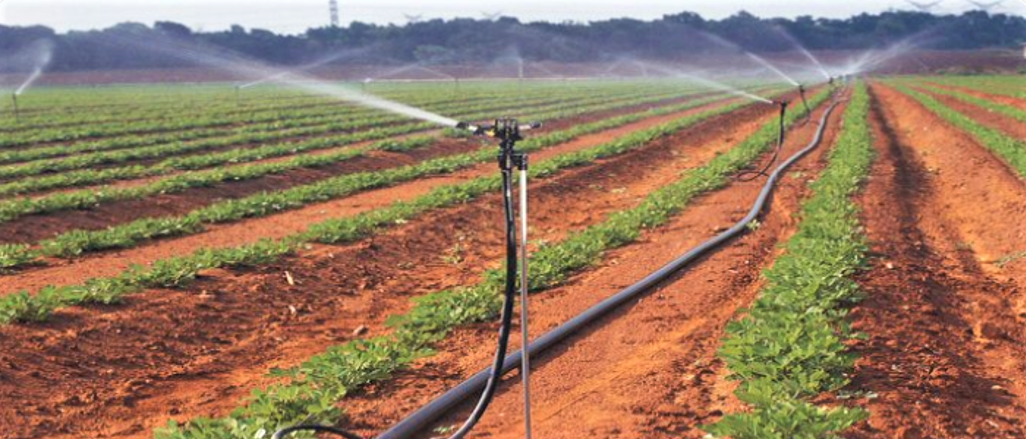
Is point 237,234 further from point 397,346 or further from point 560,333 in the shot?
point 560,333

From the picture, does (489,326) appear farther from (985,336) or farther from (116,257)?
(116,257)

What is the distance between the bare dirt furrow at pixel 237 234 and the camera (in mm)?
9562

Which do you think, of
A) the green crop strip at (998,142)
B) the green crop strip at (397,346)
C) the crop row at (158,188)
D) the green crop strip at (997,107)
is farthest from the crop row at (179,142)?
the green crop strip at (997,107)

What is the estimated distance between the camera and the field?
18.8 feet

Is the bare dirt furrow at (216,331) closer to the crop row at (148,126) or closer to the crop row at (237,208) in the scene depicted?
the crop row at (237,208)

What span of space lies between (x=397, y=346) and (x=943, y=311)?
5.14 m

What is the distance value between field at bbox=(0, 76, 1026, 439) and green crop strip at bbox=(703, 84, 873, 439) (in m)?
0.02

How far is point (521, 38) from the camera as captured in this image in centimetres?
14600

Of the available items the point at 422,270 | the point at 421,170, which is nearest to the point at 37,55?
the point at 421,170

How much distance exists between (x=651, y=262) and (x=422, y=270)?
2.81 meters

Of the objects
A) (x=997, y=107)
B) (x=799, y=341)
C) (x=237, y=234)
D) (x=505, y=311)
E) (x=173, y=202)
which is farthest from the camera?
(x=997, y=107)

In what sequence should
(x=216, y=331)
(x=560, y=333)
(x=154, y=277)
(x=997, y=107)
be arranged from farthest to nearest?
(x=997, y=107)
(x=154, y=277)
(x=216, y=331)
(x=560, y=333)

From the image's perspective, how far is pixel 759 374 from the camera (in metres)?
5.91

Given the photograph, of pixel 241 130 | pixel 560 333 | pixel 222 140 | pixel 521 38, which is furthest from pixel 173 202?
pixel 521 38
